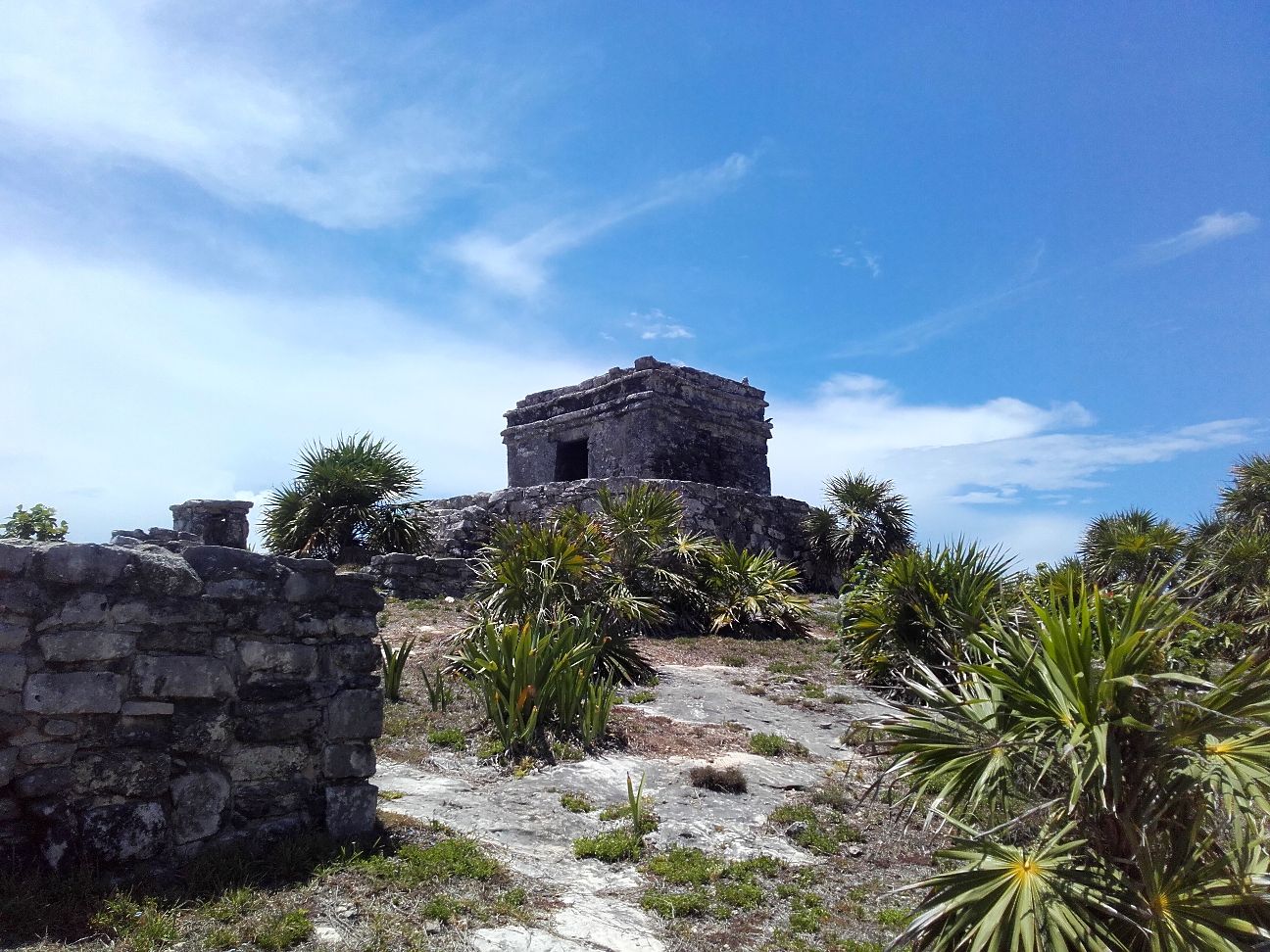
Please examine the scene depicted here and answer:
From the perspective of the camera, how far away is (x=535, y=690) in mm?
7160

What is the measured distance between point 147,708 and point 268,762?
678 mm

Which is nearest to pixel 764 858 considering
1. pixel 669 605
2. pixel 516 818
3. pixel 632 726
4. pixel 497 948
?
pixel 516 818

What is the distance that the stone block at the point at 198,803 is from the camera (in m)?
4.33

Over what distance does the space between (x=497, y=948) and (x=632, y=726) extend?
12.1 feet

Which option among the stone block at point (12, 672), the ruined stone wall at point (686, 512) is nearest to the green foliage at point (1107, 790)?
the stone block at point (12, 672)

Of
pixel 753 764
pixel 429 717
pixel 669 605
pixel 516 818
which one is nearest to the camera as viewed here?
pixel 516 818

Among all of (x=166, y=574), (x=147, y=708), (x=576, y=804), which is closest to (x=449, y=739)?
(x=576, y=804)

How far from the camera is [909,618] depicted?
9867 millimetres

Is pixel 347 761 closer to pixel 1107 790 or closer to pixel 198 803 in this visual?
pixel 198 803

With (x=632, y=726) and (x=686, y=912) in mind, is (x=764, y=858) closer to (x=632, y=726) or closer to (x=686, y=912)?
(x=686, y=912)

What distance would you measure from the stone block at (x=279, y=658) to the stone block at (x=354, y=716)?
219 mm

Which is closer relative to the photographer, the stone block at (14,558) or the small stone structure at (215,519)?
the stone block at (14,558)

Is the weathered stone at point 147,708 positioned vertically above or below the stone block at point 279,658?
below

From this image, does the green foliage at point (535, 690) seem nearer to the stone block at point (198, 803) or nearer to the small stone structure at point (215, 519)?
the stone block at point (198, 803)
